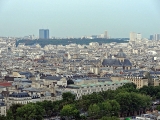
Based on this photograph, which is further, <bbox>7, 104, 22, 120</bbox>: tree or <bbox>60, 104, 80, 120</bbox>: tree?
<bbox>60, 104, 80, 120</bbox>: tree

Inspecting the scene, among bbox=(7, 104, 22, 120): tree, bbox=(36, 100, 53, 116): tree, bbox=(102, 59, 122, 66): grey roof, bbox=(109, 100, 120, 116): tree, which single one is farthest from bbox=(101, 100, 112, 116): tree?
bbox=(102, 59, 122, 66): grey roof

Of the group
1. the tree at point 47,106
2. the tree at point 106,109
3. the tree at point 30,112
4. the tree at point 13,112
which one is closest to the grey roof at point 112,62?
the tree at point 47,106

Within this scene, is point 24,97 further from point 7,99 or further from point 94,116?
point 94,116

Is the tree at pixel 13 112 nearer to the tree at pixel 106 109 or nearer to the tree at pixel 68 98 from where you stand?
the tree at pixel 68 98

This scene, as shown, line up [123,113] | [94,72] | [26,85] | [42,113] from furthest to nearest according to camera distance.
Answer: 1. [94,72]
2. [26,85]
3. [123,113]
4. [42,113]

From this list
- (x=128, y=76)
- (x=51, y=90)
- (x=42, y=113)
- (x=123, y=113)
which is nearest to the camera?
(x=42, y=113)

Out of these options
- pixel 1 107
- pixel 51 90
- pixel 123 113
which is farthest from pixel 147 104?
pixel 1 107

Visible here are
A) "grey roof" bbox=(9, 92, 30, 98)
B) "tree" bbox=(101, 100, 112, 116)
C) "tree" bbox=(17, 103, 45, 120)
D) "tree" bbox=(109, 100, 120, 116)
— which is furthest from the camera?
"grey roof" bbox=(9, 92, 30, 98)

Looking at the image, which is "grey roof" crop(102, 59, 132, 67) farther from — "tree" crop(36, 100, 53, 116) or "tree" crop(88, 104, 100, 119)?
"tree" crop(88, 104, 100, 119)
